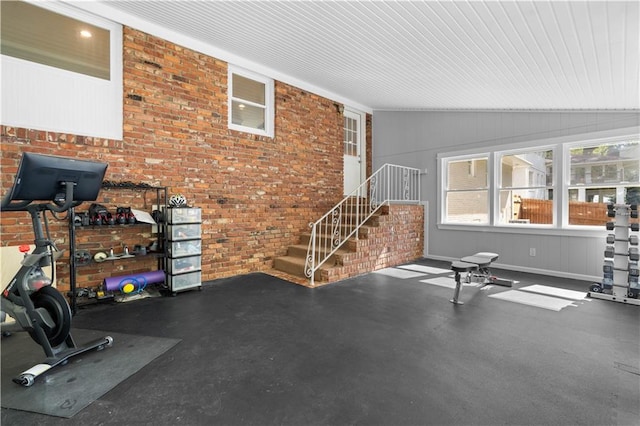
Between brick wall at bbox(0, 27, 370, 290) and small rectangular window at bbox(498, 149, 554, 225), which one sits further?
small rectangular window at bbox(498, 149, 554, 225)

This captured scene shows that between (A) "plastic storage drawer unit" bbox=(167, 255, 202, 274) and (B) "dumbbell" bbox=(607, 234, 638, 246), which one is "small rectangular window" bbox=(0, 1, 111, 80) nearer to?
(A) "plastic storage drawer unit" bbox=(167, 255, 202, 274)

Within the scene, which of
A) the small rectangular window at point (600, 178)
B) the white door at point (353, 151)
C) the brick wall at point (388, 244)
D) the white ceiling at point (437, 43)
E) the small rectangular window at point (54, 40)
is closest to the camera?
the white ceiling at point (437, 43)

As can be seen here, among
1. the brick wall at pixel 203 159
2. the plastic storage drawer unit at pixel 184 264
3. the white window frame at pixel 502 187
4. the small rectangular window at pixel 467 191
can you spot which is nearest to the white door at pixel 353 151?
the brick wall at pixel 203 159

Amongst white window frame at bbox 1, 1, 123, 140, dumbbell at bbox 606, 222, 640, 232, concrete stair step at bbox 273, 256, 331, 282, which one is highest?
white window frame at bbox 1, 1, 123, 140

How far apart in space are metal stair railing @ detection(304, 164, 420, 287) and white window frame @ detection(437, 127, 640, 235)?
1.08 meters

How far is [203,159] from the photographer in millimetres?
4781

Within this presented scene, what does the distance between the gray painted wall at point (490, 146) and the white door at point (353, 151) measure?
42 centimetres

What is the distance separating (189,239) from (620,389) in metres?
4.51

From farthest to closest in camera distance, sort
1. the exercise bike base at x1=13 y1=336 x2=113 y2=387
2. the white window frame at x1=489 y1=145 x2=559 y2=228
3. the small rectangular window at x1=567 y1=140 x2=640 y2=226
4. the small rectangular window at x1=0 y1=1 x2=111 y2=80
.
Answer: the white window frame at x1=489 y1=145 x2=559 y2=228 < the small rectangular window at x1=567 y1=140 x2=640 y2=226 < the small rectangular window at x1=0 y1=1 x2=111 y2=80 < the exercise bike base at x1=13 y1=336 x2=113 y2=387

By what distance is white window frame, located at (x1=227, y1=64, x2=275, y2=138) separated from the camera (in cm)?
512

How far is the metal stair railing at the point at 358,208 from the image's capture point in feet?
17.9

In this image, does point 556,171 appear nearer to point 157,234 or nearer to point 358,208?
point 358,208

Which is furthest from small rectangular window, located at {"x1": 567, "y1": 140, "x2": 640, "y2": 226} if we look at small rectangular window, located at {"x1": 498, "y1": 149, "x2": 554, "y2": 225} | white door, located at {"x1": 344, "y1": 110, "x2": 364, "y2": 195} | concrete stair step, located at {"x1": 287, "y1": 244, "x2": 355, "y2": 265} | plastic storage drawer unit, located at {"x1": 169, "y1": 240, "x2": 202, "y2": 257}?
plastic storage drawer unit, located at {"x1": 169, "y1": 240, "x2": 202, "y2": 257}

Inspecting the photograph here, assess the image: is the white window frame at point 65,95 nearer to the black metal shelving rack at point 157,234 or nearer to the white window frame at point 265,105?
the black metal shelving rack at point 157,234
